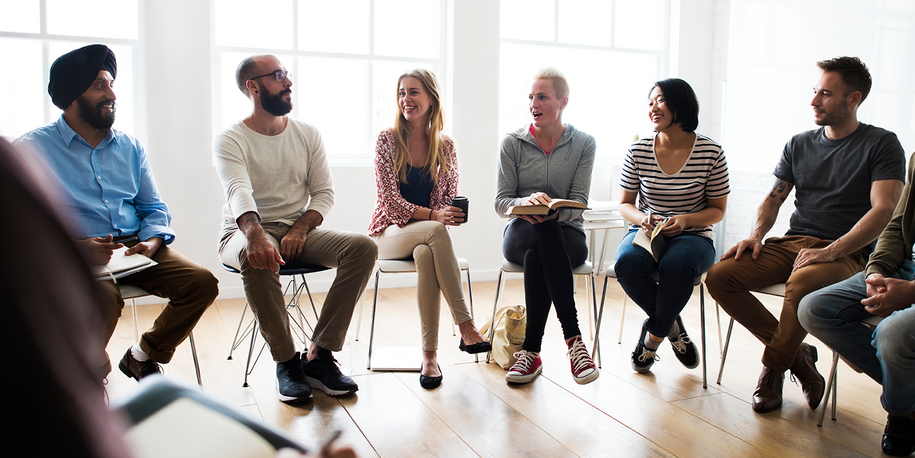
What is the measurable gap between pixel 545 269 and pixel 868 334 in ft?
3.56

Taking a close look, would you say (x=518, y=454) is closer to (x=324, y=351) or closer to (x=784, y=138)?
(x=324, y=351)

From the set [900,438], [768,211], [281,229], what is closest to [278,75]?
[281,229]

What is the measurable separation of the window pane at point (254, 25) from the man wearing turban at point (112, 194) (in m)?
1.82

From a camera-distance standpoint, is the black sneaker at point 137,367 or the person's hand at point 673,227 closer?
the black sneaker at point 137,367

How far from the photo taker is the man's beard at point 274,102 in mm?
2592

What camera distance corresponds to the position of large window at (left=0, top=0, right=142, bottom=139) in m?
3.61

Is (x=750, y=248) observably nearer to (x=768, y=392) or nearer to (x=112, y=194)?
(x=768, y=392)

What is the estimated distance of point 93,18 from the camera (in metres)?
3.75

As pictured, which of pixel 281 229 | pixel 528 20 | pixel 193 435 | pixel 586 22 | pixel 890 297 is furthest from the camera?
pixel 586 22

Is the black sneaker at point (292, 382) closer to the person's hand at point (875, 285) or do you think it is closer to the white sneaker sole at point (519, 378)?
the white sneaker sole at point (519, 378)

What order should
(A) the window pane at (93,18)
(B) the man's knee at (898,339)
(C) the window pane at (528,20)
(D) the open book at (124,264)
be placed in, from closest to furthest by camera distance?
1. (B) the man's knee at (898,339)
2. (D) the open book at (124,264)
3. (A) the window pane at (93,18)
4. (C) the window pane at (528,20)

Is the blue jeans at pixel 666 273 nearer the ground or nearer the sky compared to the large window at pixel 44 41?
nearer the ground

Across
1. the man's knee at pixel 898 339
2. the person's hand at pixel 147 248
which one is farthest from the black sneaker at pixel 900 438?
the person's hand at pixel 147 248

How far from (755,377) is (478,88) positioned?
273 cm
